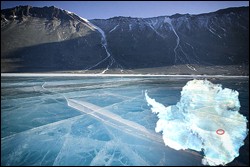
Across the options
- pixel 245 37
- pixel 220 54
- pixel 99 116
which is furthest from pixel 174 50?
pixel 99 116

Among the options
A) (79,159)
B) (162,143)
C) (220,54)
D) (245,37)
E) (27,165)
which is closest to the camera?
(27,165)

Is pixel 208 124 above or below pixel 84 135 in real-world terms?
above

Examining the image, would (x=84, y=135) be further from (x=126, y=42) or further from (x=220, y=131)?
(x=126, y=42)

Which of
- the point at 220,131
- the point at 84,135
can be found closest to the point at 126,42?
the point at 84,135

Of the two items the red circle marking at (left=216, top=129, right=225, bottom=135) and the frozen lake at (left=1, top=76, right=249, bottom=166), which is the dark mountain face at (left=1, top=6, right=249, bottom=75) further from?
the red circle marking at (left=216, top=129, right=225, bottom=135)

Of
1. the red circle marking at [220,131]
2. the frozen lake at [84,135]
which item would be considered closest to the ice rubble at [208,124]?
the red circle marking at [220,131]

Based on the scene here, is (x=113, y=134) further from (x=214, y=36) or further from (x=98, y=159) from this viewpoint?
(x=214, y=36)

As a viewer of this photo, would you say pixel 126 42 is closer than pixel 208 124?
No

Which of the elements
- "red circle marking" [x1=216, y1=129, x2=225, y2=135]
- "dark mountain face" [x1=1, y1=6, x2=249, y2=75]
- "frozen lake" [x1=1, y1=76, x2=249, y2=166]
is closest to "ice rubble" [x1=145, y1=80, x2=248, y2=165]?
"red circle marking" [x1=216, y1=129, x2=225, y2=135]
